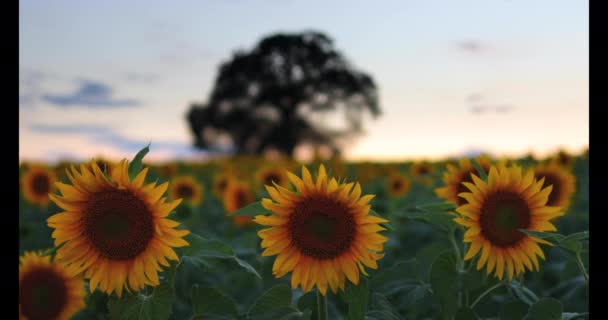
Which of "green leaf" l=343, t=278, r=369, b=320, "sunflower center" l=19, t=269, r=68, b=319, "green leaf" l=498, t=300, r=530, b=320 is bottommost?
"sunflower center" l=19, t=269, r=68, b=319

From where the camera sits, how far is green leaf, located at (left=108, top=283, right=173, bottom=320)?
1.93 metres

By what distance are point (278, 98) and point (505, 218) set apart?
96.6 feet

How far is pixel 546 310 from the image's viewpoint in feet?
6.55

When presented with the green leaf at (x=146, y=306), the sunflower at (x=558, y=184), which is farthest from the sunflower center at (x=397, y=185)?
the green leaf at (x=146, y=306)

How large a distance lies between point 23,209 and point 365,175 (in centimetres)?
501

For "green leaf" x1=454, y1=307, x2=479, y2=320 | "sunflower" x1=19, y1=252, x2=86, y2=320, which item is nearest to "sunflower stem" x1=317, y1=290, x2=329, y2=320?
"green leaf" x1=454, y1=307, x2=479, y2=320

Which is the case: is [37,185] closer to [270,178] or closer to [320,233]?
[270,178]

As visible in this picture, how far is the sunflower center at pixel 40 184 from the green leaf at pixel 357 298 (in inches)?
242

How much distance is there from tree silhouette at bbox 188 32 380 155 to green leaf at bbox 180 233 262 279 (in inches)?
1140

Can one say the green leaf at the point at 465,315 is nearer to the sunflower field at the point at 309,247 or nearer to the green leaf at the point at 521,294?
the sunflower field at the point at 309,247

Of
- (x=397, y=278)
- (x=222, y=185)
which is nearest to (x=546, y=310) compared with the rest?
(x=397, y=278)

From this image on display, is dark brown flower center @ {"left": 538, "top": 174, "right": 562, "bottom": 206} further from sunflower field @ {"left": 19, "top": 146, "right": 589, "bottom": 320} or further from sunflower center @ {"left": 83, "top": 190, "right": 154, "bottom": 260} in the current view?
sunflower center @ {"left": 83, "top": 190, "right": 154, "bottom": 260}
